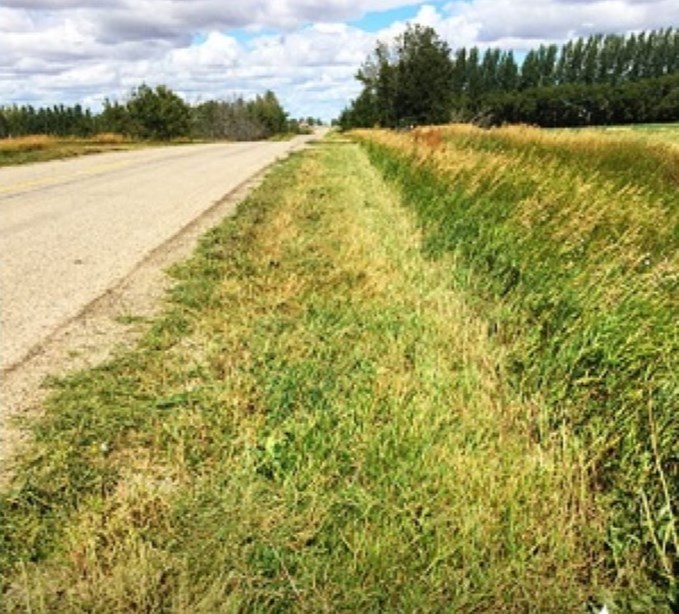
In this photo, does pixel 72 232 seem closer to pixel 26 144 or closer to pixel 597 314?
pixel 597 314

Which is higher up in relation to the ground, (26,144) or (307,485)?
(26,144)

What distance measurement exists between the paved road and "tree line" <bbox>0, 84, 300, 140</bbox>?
5362 cm

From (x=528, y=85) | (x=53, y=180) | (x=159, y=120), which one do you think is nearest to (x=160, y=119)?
(x=159, y=120)

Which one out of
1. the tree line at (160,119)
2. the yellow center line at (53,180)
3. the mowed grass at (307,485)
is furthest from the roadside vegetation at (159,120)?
the mowed grass at (307,485)

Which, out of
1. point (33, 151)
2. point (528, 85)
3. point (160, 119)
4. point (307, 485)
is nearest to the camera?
point (307, 485)

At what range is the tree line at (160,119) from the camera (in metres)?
65.7

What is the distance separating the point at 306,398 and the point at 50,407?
46.2 inches

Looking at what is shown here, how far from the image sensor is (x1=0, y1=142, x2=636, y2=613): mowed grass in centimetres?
177

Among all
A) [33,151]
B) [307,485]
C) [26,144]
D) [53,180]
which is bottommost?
[307,485]

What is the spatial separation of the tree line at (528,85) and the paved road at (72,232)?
19.3 metres

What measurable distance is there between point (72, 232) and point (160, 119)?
210 ft

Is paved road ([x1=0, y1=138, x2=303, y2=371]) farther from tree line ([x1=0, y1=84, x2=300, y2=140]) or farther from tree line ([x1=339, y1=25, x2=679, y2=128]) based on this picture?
tree line ([x1=0, y1=84, x2=300, y2=140])

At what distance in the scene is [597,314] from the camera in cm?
296

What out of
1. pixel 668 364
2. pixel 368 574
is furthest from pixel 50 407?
pixel 668 364
